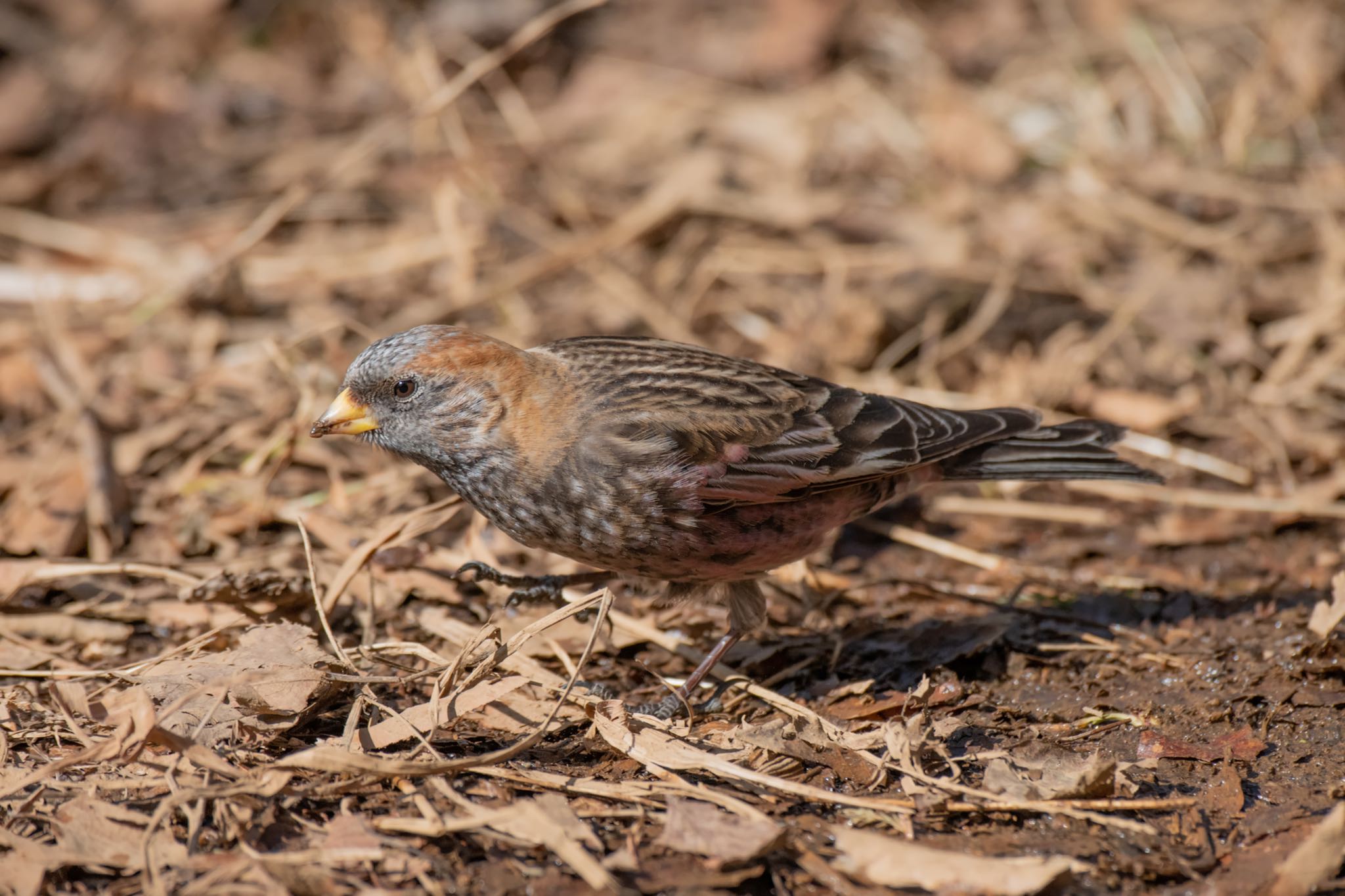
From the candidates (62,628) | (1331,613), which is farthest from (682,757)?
(62,628)

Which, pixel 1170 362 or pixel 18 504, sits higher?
pixel 18 504

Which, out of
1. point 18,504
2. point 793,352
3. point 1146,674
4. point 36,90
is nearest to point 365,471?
point 18,504

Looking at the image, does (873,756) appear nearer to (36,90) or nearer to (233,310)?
(233,310)

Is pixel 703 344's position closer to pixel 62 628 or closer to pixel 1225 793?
pixel 62 628

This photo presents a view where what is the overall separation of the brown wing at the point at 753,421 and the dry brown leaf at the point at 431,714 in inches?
35.6

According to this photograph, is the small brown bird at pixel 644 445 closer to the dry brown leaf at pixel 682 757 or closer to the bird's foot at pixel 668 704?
the bird's foot at pixel 668 704

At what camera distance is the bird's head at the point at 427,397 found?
463 cm

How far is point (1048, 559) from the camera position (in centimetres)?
585

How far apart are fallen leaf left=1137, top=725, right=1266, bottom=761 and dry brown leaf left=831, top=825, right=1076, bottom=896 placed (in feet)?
2.76

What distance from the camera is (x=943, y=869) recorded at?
11.3 feet

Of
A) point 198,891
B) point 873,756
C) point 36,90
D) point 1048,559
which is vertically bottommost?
point 1048,559

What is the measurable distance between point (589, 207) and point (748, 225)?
1070 mm

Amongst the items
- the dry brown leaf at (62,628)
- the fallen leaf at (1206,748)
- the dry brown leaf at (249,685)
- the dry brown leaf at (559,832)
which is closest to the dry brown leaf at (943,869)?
the dry brown leaf at (559,832)

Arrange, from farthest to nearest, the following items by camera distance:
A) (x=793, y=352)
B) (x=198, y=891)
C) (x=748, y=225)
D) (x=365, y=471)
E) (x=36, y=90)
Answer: (x=36, y=90)
(x=748, y=225)
(x=793, y=352)
(x=365, y=471)
(x=198, y=891)
